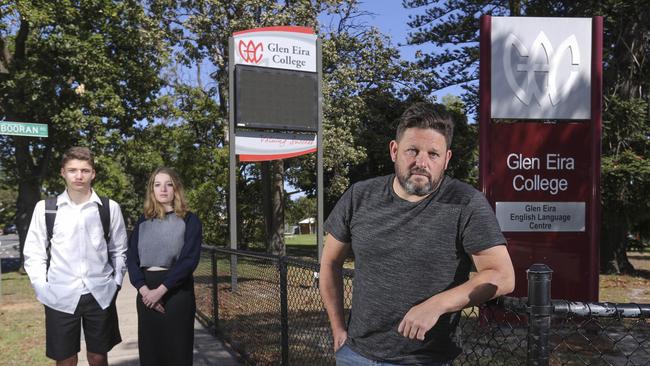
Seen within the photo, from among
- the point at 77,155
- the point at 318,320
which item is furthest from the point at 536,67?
the point at 77,155

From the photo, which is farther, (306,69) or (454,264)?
(306,69)

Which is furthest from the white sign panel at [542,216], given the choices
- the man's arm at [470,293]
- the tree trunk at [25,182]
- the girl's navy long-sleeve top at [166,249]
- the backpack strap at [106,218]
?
the tree trunk at [25,182]

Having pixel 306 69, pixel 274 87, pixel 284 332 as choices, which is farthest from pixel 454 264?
pixel 306 69

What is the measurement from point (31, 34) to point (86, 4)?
1986 millimetres

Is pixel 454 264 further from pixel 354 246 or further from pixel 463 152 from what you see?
pixel 463 152

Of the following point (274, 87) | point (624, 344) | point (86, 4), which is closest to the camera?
point (624, 344)

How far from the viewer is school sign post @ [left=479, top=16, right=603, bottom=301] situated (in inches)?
275

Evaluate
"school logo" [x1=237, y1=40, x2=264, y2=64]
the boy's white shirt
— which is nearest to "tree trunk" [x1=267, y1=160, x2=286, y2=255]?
"school logo" [x1=237, y1=40, x2=264, y2=64]

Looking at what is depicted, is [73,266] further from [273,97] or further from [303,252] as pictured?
[303,252]

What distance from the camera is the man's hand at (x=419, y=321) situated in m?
1.82

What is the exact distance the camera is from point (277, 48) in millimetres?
11047

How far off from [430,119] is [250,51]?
30.6ft

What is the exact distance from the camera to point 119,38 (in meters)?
17.9

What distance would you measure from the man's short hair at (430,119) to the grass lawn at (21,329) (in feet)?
17.7
